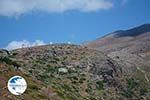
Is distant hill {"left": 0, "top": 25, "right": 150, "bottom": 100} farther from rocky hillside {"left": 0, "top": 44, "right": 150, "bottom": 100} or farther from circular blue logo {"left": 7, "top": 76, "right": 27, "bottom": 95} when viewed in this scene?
circular blue logo {"left": 7, "top": 76, "right": 27, "bottom": 95}

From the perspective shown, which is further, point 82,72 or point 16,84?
point 82,72

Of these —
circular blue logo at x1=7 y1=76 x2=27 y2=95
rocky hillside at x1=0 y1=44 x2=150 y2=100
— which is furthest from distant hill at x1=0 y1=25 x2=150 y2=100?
circular blue logo at x1=7 y1=76 x2=27 y2=95

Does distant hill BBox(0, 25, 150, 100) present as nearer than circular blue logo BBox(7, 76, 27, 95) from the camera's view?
No

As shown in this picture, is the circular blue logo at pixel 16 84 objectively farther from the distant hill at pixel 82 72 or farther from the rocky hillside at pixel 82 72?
the rocky hillside at pixel 82 72

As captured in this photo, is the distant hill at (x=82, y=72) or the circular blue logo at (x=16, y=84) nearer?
the circular blue logo at (x=16, y=84)

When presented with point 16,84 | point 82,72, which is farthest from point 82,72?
point 16,84

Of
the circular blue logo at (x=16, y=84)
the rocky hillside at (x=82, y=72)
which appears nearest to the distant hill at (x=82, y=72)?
the rocky hillside at (x=82, y=72)

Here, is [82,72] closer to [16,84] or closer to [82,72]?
[82,72]

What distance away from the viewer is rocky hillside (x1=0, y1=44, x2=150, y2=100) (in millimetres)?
87062

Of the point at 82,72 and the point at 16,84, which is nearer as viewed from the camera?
the point at 16,84

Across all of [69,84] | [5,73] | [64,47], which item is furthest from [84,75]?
[5,73]

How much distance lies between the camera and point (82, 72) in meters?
104

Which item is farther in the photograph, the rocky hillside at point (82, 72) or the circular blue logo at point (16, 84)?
the rocky hillside at point (82, 72)

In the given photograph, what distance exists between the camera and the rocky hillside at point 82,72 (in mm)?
87062
